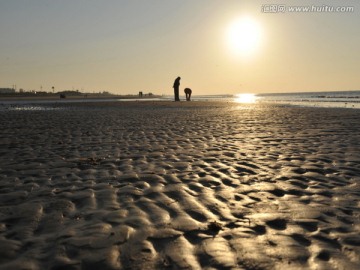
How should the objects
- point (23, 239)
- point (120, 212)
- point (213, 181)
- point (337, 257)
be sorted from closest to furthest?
1. point (337, 257)
2. point (23, 239)
3. point (120, 212)
4. point (213, 181)

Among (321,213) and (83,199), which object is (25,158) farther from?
(321,213)

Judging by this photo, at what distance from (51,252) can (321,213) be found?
346 cm

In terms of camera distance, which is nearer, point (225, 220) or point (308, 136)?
point (225, 220)

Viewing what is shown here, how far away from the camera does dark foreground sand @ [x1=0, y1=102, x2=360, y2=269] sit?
329cm

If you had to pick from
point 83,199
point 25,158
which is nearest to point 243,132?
point 25,158

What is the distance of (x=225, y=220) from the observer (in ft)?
13.8

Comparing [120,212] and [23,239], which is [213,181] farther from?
[23,239]

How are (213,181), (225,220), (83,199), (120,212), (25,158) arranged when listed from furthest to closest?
(25,158)
(213,181)
(83,199)
(120,212)
(225,220)

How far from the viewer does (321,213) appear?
4.42m

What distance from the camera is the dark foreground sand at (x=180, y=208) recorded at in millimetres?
3287

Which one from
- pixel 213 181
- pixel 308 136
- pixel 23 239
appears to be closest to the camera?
pixel 23 239

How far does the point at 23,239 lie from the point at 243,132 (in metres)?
10.4

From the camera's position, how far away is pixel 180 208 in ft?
15.2

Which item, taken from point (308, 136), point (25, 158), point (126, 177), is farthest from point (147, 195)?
point (308, 136)
